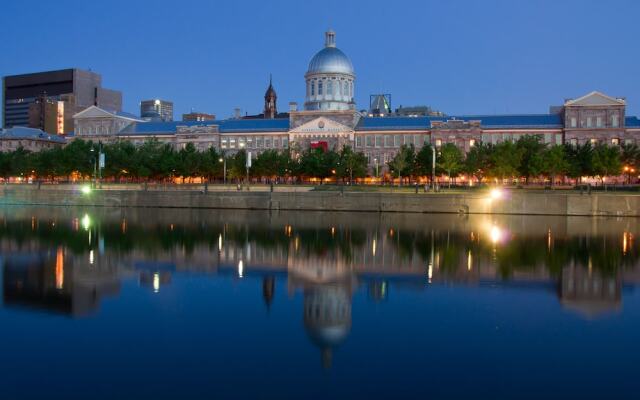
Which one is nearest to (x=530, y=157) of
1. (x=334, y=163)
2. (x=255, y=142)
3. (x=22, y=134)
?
(x=334, y=163)

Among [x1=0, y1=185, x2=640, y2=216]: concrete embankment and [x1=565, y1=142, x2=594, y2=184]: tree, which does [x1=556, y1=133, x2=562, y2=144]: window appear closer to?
[x1=565, y1=142, x2=594, y2=184]: tree

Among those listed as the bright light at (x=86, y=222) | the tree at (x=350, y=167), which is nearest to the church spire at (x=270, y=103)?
the tree at (x=350, y=167)

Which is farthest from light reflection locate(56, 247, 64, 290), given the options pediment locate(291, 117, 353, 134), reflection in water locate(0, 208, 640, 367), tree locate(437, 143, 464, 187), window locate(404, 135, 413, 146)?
window locate(404, 135, 413, 146)

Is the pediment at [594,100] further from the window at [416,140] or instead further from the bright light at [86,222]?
the bright light at [86,222]

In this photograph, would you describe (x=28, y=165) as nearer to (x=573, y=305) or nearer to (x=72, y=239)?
(x=72, y=239)

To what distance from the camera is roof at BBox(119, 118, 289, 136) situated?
4144 inches

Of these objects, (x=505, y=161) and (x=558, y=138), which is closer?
(x=505, y=161)

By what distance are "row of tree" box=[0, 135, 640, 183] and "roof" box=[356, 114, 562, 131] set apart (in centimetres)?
1160

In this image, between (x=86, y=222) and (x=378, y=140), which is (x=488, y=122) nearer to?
(x=378, y=140)

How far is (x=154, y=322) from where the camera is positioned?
54.5 ft

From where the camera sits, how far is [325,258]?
28469 mm

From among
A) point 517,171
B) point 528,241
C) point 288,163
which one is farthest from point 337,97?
point 528,241

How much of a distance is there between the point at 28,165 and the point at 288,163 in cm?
3858

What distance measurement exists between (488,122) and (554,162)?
29.0m
